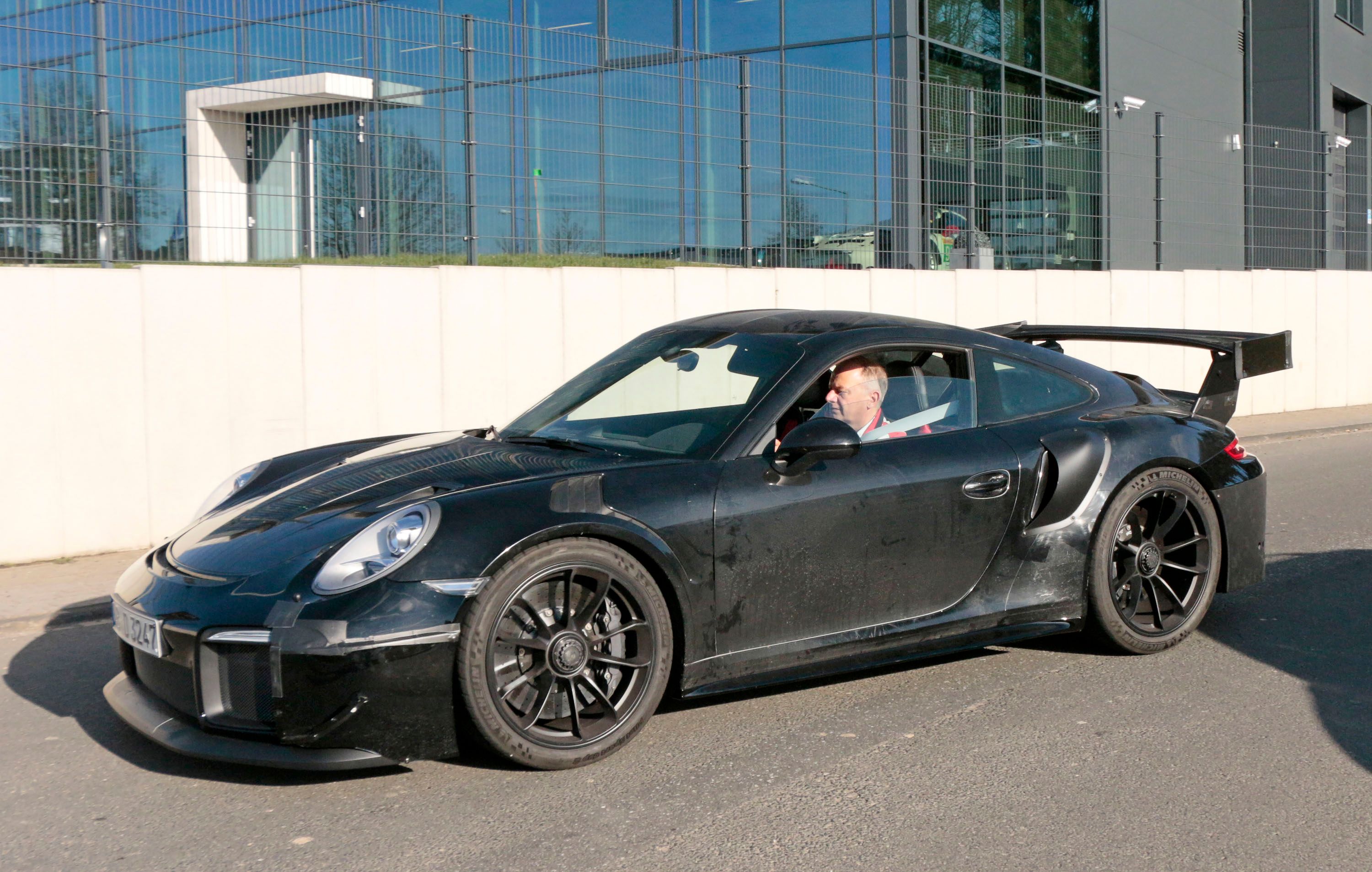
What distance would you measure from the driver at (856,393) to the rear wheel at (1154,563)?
104 centimetres

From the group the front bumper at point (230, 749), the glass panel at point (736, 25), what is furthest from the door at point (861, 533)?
the glass panel at point (736, 25)

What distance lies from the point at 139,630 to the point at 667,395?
2.08m

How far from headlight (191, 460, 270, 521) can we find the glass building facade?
11.2 ft

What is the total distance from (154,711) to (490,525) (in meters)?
1.20

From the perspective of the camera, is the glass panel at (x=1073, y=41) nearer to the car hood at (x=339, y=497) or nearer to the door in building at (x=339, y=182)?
the door in building at (x=339, y=182)

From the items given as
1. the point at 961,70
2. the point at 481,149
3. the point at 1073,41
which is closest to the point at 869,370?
the point at 481,149

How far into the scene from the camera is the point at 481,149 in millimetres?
9883

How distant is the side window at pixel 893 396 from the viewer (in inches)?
196

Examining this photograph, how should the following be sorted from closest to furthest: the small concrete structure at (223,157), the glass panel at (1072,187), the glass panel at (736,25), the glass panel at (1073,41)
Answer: the small concrete structure at (223,157), the glass panel at (1072,187), the glass panel at (736,25), the glass panel at (1073,41)

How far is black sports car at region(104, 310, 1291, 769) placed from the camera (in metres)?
3.88

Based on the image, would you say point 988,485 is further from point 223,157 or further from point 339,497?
point 223,157

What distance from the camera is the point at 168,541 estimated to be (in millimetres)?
4703

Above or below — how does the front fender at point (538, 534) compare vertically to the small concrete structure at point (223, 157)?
below

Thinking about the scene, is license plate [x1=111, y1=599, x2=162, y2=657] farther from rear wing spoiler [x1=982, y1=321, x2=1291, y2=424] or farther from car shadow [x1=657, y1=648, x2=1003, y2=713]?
rear wing spoiler [x1=982, y1=321, x2=1291, y2=424]
